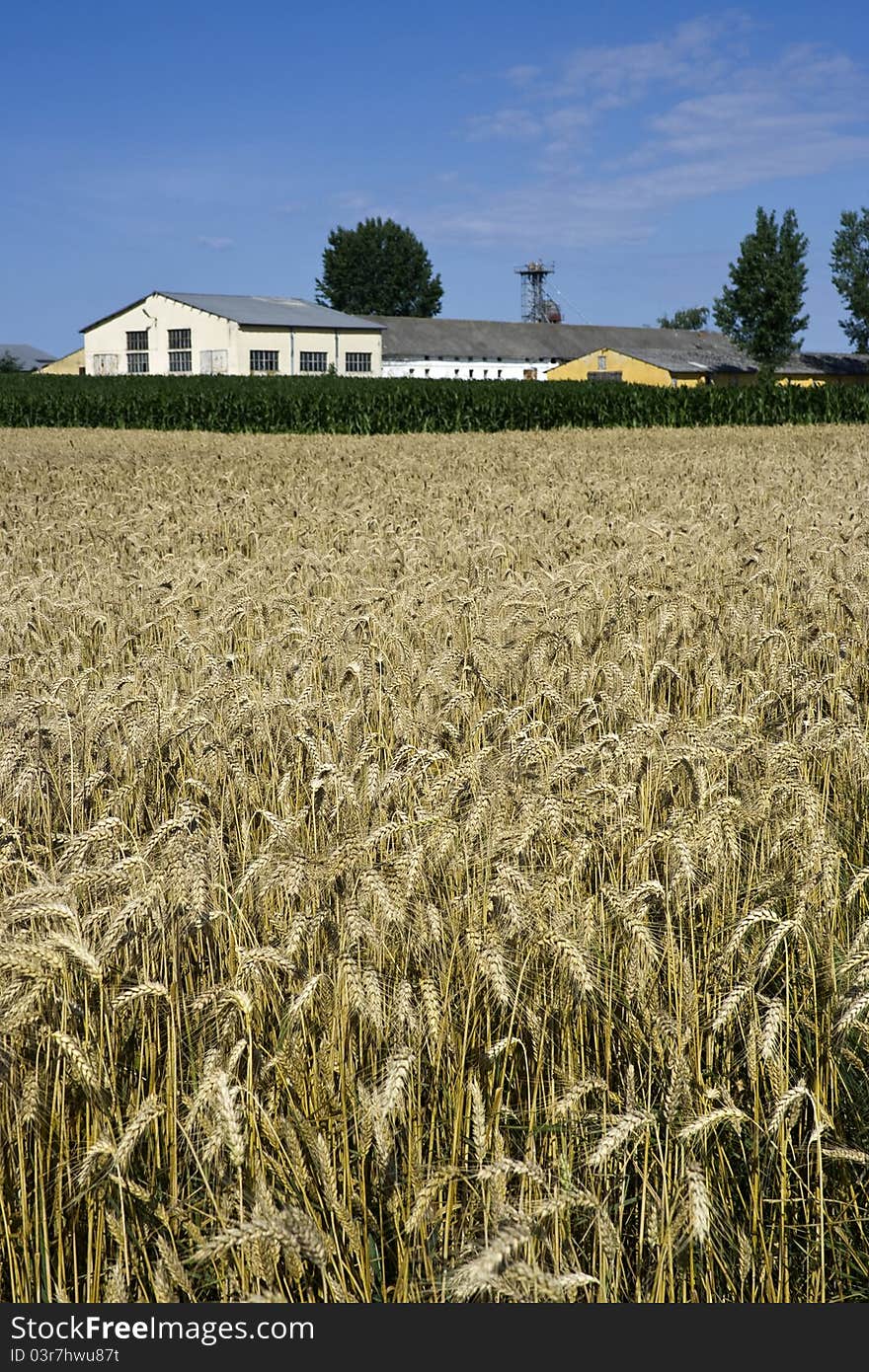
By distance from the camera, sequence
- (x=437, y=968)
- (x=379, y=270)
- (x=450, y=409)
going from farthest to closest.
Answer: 1. (x=379, y=270)
2. (x=450, y=409)
3. (x=437, y=968)

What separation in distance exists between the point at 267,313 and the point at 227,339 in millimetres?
4643

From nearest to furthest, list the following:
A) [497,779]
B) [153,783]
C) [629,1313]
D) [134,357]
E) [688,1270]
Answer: [629,1313] < [688,1270] < [497,779] < [153,783] < [134,357]

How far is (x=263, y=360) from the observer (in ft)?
240

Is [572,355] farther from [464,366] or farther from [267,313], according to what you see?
[267,313]

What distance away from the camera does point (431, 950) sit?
2.88 m

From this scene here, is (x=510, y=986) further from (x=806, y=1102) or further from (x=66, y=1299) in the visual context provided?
(x=66, y=1299)

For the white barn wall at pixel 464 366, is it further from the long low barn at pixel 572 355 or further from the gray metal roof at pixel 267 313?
the gray metal roof at pixel 267 313

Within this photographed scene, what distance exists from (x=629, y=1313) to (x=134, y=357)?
271 feet

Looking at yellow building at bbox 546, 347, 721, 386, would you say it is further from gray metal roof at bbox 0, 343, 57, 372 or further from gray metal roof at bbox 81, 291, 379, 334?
gray metal roof at bbox 0, 343, 57, 372

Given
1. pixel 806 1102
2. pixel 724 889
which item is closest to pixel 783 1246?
pixel 806 1102

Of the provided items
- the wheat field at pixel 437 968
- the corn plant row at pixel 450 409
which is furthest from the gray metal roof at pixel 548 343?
the wheat field at pixel 437 968

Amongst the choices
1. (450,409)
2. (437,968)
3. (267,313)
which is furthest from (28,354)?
(437,968)

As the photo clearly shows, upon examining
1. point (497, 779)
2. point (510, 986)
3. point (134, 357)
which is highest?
point (134, 357)

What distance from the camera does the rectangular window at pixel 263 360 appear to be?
238 ft
